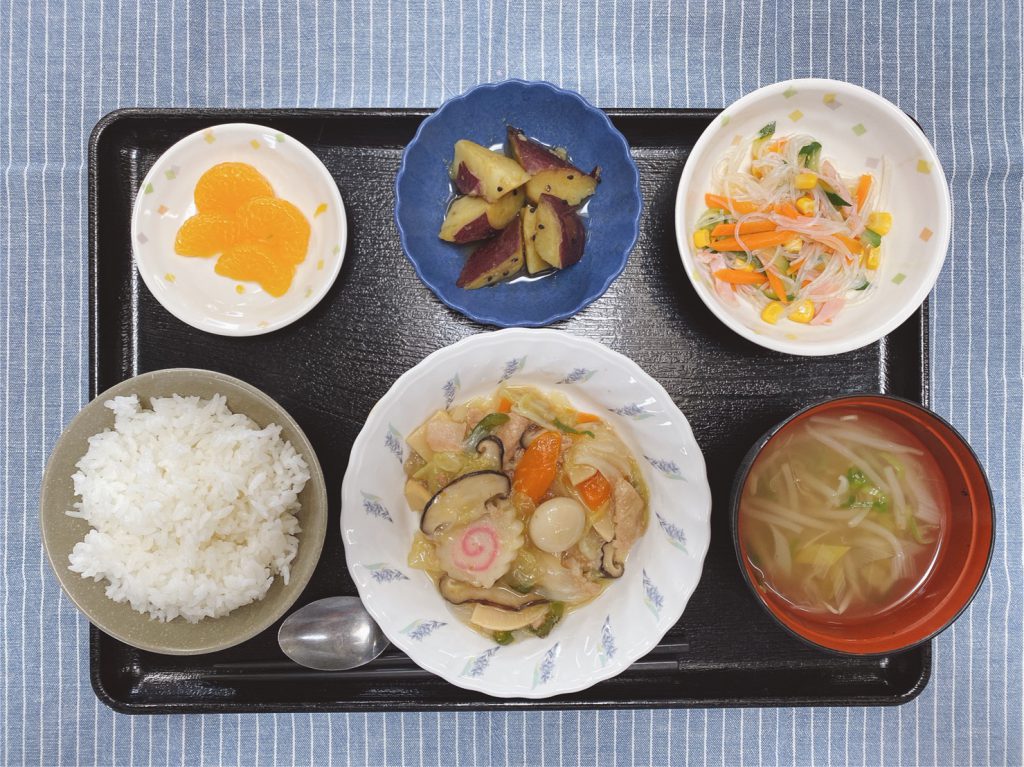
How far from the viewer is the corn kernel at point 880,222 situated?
6.33 feet

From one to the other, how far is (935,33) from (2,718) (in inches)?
139

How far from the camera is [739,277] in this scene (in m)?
1.88

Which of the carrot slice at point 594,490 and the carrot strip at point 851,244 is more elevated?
the carrot strip at point 851,244

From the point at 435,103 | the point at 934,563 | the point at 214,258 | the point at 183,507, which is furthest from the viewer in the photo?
the point at 435,103

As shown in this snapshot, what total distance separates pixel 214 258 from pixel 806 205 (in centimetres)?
162

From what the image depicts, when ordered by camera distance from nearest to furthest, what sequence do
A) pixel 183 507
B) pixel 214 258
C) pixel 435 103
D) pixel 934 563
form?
pixel 183 507, pixel 934 563, pixel 214 258, pixel 435 103

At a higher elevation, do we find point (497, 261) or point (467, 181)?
point (467, 181)

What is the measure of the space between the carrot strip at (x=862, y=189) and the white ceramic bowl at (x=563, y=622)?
823mm

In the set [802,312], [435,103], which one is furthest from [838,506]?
[435,103]

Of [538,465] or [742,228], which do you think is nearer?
[538,465]

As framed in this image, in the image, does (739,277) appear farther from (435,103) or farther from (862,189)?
(435,103)

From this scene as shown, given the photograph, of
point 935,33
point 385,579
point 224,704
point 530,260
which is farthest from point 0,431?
point 935,33

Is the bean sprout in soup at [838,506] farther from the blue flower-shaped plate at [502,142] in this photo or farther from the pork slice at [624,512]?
the blue flower-shaped plate at [502,142]

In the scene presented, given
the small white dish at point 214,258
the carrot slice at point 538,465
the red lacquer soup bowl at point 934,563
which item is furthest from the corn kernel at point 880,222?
the small white dish at point 214,258
